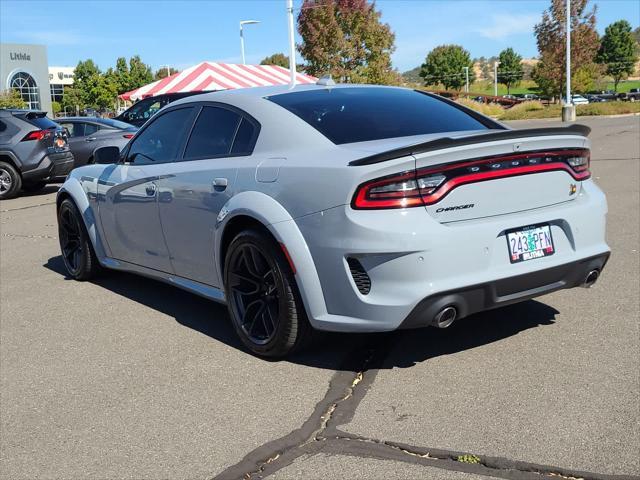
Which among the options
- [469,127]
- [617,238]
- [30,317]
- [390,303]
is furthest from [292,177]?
[617,238]

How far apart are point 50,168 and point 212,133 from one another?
10.9 meters

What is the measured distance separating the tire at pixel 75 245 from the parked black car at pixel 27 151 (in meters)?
8.40

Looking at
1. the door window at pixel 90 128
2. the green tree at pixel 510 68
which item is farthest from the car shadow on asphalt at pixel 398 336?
the green tree at pixel 510 68

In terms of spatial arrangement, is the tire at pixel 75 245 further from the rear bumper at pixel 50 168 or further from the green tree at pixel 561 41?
the green tree at pixel 561 41

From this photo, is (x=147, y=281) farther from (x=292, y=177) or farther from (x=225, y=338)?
(x=292, y=177)

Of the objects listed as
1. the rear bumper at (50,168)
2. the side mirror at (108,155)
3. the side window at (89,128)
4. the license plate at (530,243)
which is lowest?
the license plate at (530,243)

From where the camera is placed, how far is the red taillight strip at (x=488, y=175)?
362 centimetres

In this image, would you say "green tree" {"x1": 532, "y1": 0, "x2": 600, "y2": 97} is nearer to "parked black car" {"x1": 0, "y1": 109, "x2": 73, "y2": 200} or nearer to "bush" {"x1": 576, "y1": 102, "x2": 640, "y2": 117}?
"bush" {"x1": 576, "y1": 102, "x2": 640, "y2": 117}

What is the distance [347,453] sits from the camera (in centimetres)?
313

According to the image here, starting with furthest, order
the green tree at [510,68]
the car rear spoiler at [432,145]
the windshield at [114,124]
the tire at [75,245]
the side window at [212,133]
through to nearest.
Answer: the green tree at [510,68]
the windshield at [114,124]
the tire at [75,245]
the side window at [212,133]
the car rear spoiler at [432,145]

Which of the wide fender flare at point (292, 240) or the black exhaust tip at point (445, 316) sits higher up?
the wide fender flare at point (292, 240)

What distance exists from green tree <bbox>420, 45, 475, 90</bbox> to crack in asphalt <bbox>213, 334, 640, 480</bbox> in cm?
11923

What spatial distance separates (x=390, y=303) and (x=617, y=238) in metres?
4.46

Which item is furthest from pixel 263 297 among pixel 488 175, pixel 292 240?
pixel 488 175
